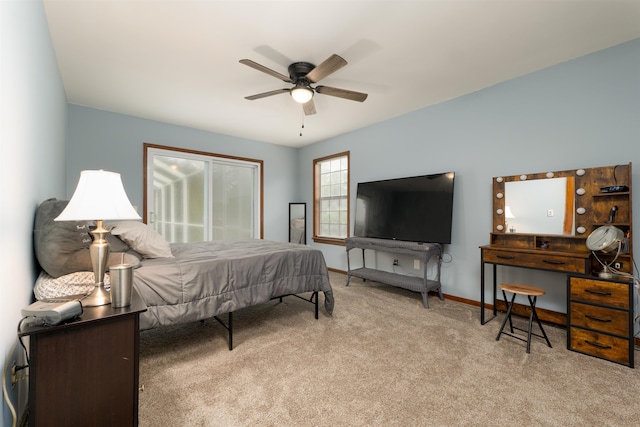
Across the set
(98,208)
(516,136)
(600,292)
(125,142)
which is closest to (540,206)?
(516,136)

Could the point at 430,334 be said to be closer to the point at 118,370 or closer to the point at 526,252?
the point at 526,252

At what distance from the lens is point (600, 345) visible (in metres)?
2.12

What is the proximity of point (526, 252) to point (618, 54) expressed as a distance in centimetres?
187

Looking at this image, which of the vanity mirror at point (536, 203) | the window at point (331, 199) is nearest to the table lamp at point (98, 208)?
the vanity mirror at point (536, 203)

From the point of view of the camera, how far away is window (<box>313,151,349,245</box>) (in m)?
5.16

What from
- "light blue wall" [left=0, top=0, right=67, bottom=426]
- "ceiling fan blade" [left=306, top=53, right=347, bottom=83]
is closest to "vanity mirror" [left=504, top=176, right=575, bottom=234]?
"ceiling fan blade" [left=306, top=53, right=347, bottom=83]

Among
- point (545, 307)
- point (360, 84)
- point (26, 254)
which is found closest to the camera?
point (26, 254)

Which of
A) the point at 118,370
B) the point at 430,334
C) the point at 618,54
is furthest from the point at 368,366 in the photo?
the point at 618,54

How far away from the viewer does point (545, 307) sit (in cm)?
287

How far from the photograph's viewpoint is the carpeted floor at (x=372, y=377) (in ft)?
5.09

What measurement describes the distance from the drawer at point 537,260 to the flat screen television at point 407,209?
0.67 metres

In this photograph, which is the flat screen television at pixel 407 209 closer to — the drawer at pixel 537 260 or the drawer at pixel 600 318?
the drawer at pixel 537 260

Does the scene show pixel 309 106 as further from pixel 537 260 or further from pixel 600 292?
pixel 600 292

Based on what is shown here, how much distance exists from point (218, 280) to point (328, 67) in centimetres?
189
